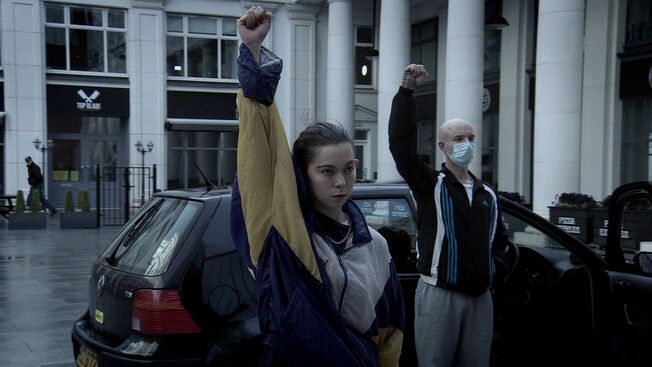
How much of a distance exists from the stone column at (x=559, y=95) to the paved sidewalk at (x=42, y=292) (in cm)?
851

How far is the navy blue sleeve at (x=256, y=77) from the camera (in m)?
1.91

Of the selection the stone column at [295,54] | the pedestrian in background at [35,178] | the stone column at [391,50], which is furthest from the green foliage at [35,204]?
the stone column at [295,54]

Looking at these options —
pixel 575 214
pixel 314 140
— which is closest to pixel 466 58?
pixel 575 214

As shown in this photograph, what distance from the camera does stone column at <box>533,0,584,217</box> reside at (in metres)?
12.0

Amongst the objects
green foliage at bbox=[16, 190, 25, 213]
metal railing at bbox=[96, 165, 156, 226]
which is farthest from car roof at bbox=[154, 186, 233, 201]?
metal railing at bbox=[96, 165, 156, 226]

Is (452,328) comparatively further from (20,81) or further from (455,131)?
(20,81)

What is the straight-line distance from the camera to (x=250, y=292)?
3.43 meters

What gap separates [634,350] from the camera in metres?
4.25

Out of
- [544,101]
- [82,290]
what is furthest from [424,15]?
[82,290]

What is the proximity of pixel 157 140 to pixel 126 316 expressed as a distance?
21037mm

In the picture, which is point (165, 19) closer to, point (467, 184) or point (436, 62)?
point (436, 62)

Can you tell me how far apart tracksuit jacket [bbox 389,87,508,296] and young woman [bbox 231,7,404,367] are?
1.28 m

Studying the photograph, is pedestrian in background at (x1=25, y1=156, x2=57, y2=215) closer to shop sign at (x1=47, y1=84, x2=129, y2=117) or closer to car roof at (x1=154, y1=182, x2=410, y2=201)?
shop sign at (x1=47, y1=84, x2=129, y2=117)

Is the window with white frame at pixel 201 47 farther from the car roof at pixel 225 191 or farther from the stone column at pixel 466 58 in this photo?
the car roof at pixel 225 191
